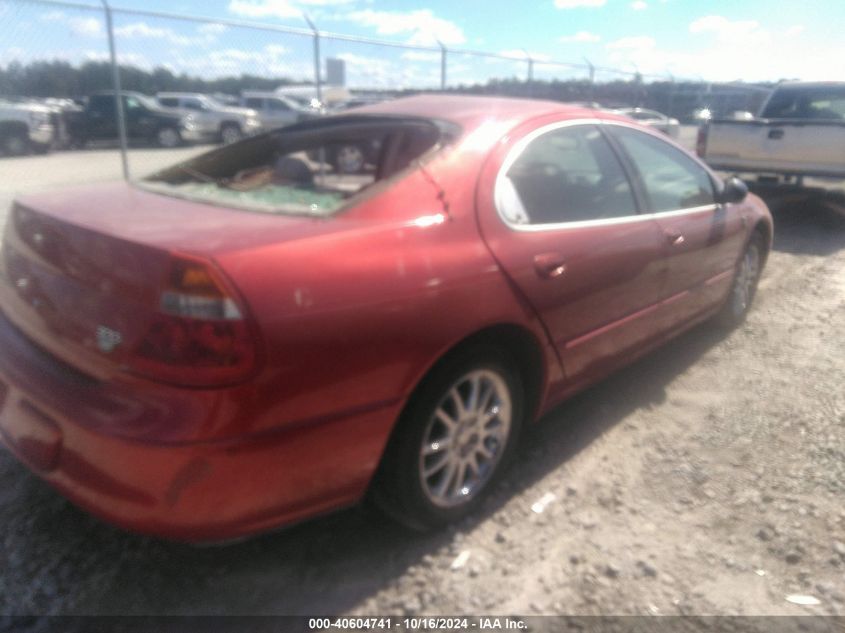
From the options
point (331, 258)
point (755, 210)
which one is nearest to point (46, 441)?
point (331, 258)

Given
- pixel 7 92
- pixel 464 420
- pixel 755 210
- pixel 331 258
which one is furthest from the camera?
pixel 7 92

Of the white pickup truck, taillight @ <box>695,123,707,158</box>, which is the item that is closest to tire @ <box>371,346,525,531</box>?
the white pickup truck

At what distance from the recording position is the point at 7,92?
24.9 feet

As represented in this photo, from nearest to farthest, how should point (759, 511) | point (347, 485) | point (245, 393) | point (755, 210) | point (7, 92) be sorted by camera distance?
point (245, 393), point (347, 485), point (759, 511), point (755, 210), point (7, 92)

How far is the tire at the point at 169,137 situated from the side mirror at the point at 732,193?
19.1 metres

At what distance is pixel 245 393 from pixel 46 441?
73 centimetres

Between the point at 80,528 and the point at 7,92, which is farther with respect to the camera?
the point at 7,92

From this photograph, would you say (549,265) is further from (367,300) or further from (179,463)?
(179,463)

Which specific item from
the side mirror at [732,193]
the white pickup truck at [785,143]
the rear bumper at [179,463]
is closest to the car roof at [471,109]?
the side mirror at [732,193]

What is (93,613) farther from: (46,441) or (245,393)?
(245,393)

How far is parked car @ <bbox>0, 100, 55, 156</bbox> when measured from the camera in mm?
11875

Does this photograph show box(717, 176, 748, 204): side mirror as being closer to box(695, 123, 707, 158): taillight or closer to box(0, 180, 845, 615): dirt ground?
box(0, 180, 845, 615): dirt ground

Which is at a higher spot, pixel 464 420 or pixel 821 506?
pixel 464 420

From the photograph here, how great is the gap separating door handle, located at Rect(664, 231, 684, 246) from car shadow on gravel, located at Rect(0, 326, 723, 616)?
1.42 meters
